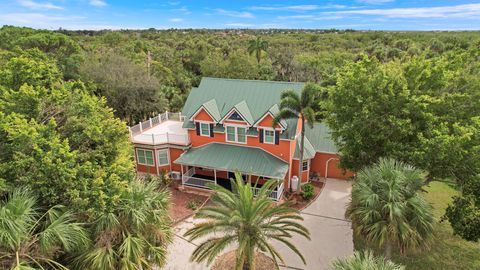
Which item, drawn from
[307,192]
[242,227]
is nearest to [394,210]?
[242,227]

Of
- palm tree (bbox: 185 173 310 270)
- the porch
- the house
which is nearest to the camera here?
palm tree (bbox: 185 173 310 270)

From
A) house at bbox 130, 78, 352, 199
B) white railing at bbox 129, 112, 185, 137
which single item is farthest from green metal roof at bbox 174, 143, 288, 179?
white railing at bbox 129, 112, 185, 137

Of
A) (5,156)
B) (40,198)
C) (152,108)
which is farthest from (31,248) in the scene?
(152,108)

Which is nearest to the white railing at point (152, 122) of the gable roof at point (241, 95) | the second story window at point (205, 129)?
the gable roof at point (241, 95)

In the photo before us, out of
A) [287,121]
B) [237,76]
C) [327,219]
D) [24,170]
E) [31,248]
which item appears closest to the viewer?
[31,248]

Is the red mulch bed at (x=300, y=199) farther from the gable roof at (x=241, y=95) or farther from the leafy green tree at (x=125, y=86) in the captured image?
the leafy green tree at (x=125, y=86)

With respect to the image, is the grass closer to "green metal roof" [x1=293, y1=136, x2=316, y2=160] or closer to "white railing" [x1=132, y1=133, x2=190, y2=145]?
"green metal roof" [x1=293, y1=136, x2=316, y2=160]

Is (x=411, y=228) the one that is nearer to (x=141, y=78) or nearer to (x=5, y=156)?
(x=5, y=156)
